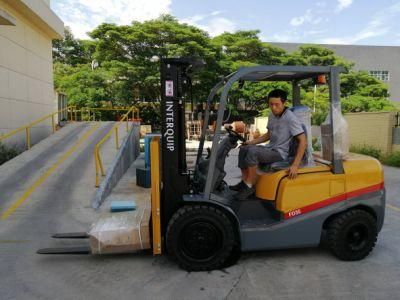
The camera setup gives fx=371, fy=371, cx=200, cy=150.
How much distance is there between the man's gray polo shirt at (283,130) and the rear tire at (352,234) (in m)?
1.10

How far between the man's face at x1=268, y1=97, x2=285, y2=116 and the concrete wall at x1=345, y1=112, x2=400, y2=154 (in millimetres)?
12592

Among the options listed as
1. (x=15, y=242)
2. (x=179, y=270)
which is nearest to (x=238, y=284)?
(x=179, y=270)

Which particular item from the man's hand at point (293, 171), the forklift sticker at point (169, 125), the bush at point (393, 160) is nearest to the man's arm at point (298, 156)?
the man's hand at point (293, 171)

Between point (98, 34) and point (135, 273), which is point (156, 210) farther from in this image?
point (98, 34)

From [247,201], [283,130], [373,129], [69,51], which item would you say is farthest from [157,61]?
[247,201]

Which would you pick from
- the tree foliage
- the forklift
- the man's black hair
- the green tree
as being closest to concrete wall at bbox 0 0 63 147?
the tree foliage

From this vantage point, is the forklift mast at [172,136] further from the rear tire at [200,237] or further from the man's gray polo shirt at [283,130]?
the man's gray polo shirt at [283,130]

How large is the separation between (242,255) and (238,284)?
2.76ft

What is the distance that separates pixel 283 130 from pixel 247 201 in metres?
1.05

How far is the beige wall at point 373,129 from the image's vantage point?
15617 mm

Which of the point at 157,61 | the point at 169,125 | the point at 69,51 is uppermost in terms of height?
the point at 69,51

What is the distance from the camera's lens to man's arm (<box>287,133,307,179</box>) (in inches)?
182

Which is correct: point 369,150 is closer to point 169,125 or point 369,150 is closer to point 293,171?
point 293,171

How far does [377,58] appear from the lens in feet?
174
